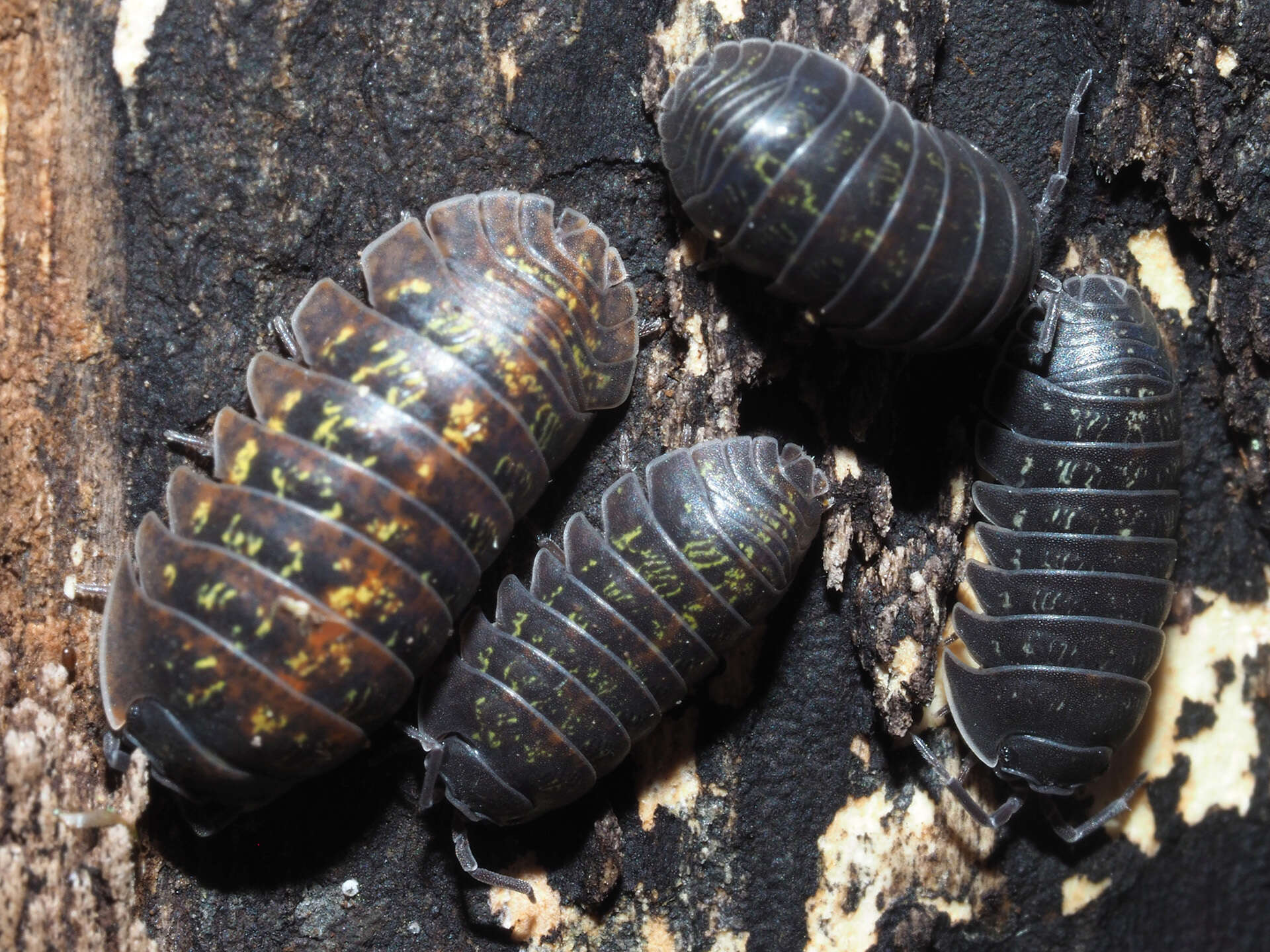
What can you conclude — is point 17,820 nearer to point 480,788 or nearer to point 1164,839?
point 480,788

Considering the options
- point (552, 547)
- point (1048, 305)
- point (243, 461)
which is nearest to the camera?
point (243, 461)

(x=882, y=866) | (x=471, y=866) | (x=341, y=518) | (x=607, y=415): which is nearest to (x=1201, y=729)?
(x=882, y=866)

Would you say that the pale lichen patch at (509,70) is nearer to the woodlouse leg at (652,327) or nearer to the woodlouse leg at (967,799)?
the woodlouse leg at (652,327)

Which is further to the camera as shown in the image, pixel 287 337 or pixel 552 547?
pixel 552 547

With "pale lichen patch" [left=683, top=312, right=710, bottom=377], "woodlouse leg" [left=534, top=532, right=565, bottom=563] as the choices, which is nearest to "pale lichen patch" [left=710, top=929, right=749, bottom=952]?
"woodlouse leg" [left=534, top=532, right=565, bottom=563]

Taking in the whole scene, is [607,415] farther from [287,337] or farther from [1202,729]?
[1202,729]

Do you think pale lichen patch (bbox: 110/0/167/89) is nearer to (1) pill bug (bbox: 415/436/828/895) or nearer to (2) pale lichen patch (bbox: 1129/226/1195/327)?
(1) pill bug (bbox: 415/436/828/895)

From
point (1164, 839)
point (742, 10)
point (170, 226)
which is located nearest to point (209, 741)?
point (170, 226)
